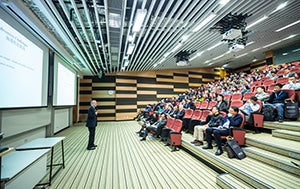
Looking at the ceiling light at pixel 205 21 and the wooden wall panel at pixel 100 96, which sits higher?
the ceiling light at pixel 205 21

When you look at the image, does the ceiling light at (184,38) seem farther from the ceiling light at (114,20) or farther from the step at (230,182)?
the step at (230,182)

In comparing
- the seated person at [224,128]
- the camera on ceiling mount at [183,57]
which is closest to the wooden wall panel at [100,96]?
the camera on ceiling mount at [183,57]

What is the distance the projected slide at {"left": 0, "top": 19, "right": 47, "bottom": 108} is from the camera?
3129 millimetres

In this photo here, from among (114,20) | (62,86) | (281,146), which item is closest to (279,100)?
(281,146)

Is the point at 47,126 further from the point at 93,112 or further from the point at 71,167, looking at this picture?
the point at 71,167

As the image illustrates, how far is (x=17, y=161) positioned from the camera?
2.14 meters

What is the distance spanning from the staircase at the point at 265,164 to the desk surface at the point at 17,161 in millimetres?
2712

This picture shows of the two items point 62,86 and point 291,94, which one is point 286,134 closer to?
point 291,94

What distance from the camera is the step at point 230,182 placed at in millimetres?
2203

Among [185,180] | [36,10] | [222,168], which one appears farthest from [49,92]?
[222,168]

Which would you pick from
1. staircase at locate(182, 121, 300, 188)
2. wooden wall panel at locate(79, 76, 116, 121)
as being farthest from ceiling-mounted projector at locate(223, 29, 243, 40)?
wooden wall panel at locate(79, 76, 116, 121)

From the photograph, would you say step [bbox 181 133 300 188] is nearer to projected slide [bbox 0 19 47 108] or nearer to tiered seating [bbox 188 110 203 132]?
tiered seating [bbox 188 110 203 132]

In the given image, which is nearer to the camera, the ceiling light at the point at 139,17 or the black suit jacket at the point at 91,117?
the ceiling light at the point at 139,17

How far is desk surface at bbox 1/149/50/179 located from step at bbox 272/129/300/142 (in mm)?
4300
